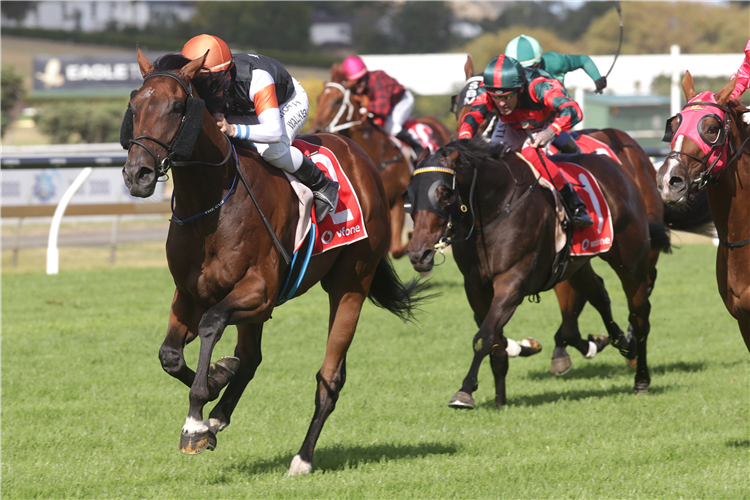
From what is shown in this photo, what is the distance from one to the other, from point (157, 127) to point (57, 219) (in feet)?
24.7

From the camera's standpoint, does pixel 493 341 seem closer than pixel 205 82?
No

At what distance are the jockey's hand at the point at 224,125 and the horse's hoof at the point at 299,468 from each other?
1.73 meters

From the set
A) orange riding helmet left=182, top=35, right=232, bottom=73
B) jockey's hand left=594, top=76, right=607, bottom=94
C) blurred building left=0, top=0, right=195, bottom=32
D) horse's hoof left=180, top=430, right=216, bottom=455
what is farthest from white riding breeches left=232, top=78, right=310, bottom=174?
blurred building left=0, top=0, right=195, bottom=32

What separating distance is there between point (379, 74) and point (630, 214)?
16.6 ft

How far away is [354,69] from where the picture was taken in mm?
11008

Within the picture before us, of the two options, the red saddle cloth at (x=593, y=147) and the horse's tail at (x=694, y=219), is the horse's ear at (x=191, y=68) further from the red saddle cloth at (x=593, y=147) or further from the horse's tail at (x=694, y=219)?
the horse's tail at (x=694, y=219)

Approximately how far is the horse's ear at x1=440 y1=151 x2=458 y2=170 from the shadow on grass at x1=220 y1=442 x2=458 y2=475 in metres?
1.73

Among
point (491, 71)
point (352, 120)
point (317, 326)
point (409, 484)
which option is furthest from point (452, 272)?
point (409, 484)

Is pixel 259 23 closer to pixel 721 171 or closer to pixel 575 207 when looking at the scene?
pixel 575 207

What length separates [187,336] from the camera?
14.9 feet

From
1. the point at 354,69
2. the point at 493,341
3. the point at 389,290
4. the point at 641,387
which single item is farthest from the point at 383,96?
the point at 493,341

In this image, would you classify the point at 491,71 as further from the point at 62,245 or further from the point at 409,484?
the point at 62,245

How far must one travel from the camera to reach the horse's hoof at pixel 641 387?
22.1ft

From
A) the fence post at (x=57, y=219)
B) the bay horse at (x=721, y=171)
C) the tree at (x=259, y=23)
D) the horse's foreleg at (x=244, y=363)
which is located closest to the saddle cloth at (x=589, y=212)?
the bay horse at (x=721, y=171)
